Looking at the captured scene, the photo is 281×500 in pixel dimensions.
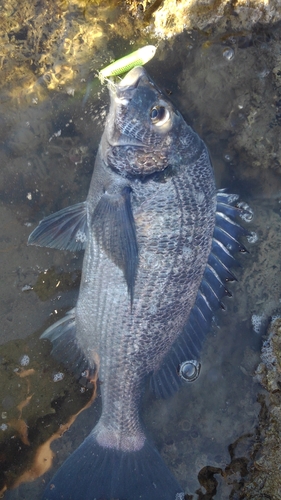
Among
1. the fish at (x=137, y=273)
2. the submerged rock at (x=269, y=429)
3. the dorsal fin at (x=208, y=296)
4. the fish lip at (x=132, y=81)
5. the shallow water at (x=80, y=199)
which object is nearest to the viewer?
the fish lip at (x=132, y=81)

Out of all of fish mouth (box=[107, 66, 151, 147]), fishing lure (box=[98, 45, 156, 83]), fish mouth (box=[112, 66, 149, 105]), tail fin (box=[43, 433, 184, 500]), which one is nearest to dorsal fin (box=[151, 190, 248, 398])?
tail fin (box=[43, 433, 184, 500])

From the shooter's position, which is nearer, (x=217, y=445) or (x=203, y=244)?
(x=203, y=244)

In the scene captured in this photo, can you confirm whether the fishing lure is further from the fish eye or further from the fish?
the fish eye

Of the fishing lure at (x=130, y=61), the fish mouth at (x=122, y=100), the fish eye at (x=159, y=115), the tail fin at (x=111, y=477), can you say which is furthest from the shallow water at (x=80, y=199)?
the fish eye at (x=159, y=115)

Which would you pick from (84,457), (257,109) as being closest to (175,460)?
(84,457)

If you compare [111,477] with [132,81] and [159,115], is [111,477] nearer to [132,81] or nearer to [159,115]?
[159,115]

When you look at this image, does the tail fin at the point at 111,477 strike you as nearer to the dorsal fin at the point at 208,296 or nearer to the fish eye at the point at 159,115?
the dorsal fin at the point at 208,296

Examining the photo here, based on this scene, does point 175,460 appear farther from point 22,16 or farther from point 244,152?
point 22,16

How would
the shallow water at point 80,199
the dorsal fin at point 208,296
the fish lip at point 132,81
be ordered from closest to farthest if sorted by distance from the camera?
1. the fish lip at point 132,81
2. the dorsal fin at point 208,296
3. the shallow water at point 80,199
